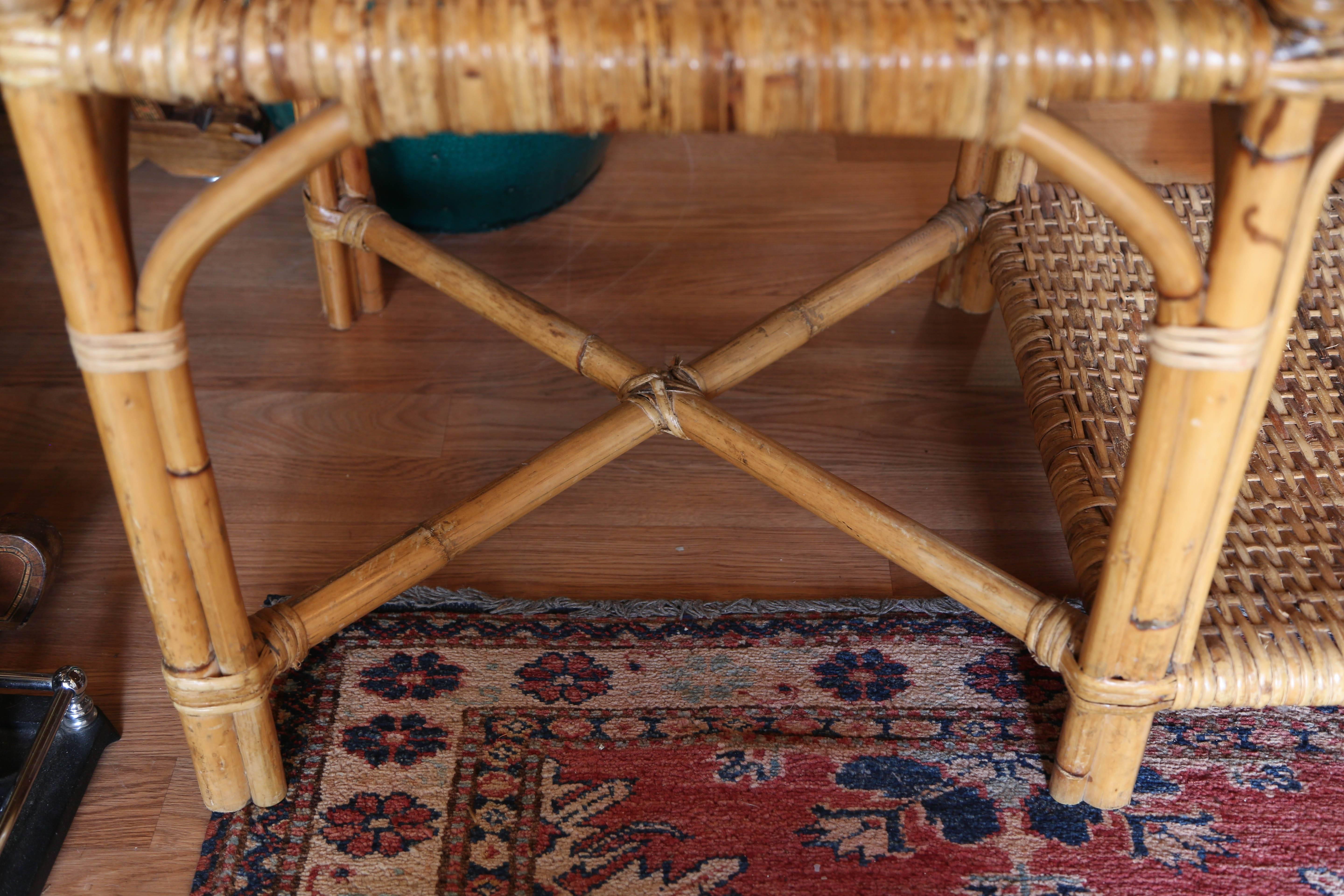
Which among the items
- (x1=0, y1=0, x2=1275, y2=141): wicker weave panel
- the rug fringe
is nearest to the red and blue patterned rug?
the rug fringe

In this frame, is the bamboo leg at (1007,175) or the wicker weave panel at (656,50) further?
the bamboo leg at (1007,175)

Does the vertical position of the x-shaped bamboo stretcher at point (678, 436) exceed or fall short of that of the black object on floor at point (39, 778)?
it exceeds it

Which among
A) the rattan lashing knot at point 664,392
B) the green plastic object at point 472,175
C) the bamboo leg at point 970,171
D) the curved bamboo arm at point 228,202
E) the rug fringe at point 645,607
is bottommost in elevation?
the curved bamboo arm at point 228,202

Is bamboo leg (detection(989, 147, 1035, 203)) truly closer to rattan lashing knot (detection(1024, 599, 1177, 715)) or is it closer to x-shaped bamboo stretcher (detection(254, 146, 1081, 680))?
x-shaped bamboo stretcher (detection(254, 146, 1081, 680))

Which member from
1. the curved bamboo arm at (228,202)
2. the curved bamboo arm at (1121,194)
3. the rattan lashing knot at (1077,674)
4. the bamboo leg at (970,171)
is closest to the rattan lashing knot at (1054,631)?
the rattan lashing knot at (1077,674)

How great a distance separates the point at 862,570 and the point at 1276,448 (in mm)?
309

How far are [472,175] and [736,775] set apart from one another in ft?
2.28

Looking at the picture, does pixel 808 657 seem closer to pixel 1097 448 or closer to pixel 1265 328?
pixel 1097 448

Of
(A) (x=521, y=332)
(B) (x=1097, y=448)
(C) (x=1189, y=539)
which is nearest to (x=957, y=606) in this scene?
(B) (x=1097, y=448)

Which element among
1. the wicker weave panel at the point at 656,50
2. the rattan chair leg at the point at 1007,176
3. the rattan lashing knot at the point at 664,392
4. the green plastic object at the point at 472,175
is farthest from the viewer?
the green plastic object at the point at 472,175

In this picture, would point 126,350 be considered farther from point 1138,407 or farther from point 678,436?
point 1138,407

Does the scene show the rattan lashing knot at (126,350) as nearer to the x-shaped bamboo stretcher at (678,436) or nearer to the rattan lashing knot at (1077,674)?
the x-shaped bamboo stretcher at (678,436)

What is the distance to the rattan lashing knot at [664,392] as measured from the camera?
Result: 0.83 meters

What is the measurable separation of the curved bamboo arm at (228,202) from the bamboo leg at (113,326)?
0.02 metres
